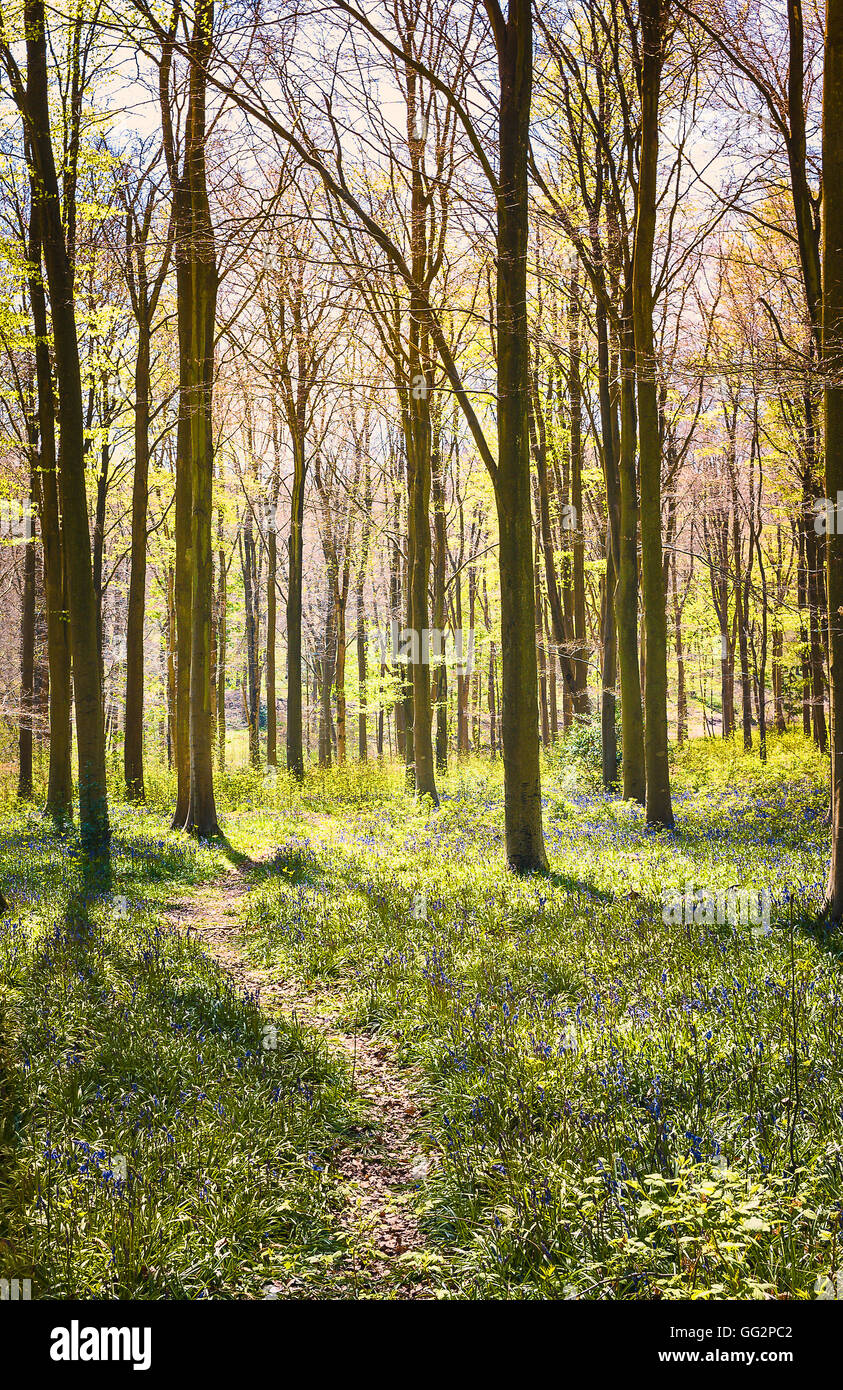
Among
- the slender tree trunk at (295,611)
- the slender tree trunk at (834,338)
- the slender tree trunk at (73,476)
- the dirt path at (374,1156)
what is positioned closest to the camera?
the dirt path at (374,1156)

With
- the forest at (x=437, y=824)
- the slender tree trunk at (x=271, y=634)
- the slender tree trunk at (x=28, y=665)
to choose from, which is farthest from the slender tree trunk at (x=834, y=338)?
the slender tree trunk at (x=28, y=665)

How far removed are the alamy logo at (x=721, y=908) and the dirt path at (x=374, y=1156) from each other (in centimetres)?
275

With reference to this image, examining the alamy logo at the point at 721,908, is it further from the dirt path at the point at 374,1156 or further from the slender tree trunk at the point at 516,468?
the dirt path at the point at 374,1156

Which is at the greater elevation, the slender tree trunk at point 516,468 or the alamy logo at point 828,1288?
the slender tree trunk at point 516,468

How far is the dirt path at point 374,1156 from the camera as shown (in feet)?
9.57

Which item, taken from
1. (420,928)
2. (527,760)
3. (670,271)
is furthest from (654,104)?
(420,928)

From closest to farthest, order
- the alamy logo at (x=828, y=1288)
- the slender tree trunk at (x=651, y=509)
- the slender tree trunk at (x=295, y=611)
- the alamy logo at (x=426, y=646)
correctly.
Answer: the alamy logo at (x=828, y=1288), the slender tree trunk at (x=651, y=509), the alamy logo at (x=426, y=646), the slender tree trunk at (x=295, y=611)

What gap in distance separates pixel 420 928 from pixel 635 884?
235 centimetres

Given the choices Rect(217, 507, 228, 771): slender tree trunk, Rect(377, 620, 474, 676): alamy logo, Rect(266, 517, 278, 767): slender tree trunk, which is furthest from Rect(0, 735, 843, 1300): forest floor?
Rect(217, 507, 228, 771): slender tree trunk

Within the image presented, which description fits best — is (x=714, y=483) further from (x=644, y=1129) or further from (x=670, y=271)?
(x=644, y=1129)

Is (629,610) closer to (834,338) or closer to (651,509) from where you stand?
(651,509)
